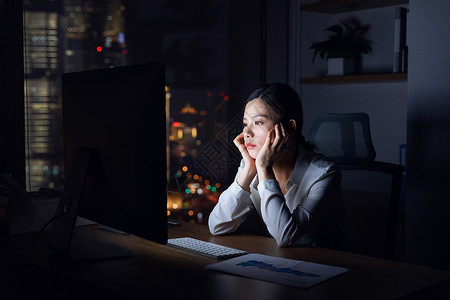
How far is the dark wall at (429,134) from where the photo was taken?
2301mm

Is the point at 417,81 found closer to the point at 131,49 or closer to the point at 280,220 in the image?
the point at 280,220

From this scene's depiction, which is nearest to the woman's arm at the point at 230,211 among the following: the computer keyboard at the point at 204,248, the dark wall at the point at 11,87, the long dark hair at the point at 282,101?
the computer keyboard at the point at 204,248

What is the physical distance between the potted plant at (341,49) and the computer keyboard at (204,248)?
6.85ft

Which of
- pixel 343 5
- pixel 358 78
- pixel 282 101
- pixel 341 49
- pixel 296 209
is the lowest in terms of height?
pixel 296 209

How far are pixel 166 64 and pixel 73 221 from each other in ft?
6.51

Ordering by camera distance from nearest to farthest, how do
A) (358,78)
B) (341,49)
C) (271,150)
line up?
(271,150), (358,78), (341,49)

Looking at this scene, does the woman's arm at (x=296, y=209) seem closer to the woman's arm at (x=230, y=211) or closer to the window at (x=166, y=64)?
the woman's arm at (x=230, y=211)

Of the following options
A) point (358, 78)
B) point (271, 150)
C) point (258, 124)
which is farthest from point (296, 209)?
point (358, 78)

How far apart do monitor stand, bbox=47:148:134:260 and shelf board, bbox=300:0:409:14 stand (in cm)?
238

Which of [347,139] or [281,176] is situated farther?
[347,139]

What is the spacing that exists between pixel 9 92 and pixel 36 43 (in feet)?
0.98

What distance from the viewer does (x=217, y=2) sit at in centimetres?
362

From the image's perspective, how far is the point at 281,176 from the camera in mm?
2008

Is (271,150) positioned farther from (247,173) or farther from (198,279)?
(198,279)
